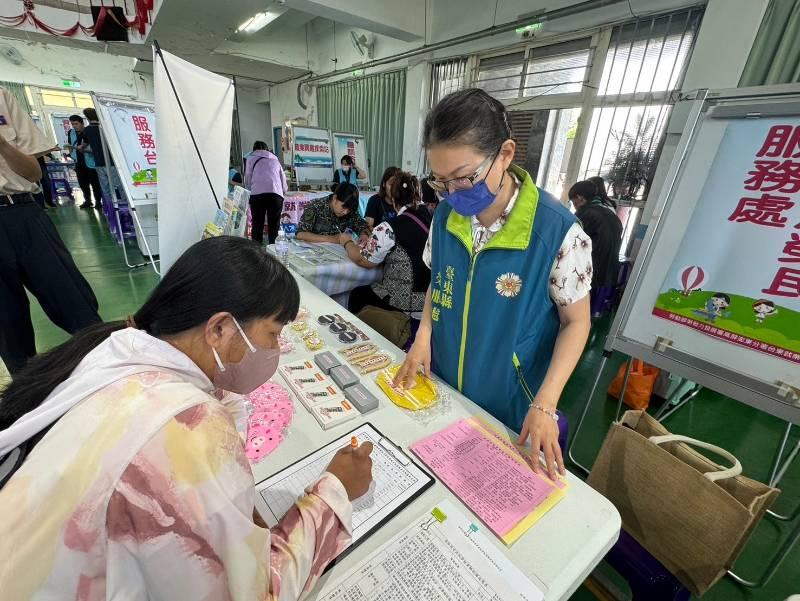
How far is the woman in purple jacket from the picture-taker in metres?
4.68

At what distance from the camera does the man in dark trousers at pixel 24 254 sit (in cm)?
161

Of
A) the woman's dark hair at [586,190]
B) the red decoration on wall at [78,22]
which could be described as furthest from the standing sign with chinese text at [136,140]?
the woman's dark hair at [586,190]

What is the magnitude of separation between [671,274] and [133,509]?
1591 mm

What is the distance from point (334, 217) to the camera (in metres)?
2.94

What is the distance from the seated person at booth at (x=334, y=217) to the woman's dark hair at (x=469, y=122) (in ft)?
6.52

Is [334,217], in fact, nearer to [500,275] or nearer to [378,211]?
[378,211]

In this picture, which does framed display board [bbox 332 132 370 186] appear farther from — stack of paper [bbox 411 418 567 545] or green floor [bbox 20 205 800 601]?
Result: stack of paper [bbox 411 418 567 545]

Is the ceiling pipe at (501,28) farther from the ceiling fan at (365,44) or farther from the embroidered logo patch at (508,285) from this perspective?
the embroidered logo patch at (508,285)

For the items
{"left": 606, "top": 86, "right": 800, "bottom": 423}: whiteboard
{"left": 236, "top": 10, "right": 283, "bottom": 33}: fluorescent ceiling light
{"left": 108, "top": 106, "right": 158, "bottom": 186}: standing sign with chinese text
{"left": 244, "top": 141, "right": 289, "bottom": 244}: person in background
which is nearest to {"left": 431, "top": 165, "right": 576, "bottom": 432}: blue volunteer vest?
{"left": 606, "top": 86, "right": 800, "bottom": 423}: whiteboard

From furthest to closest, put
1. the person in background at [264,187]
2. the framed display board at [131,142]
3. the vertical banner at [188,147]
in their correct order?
the person in background at [264,187] → the framed display board at [131,142] → the vertical banner at [188,147]

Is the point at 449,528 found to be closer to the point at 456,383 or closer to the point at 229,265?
the point at 456,383

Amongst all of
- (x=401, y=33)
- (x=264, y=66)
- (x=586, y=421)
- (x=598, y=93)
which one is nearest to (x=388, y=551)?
(x=586, y=421)

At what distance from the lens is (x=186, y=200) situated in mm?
2014

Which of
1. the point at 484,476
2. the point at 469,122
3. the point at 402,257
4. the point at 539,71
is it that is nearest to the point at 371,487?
the point at 484,476
